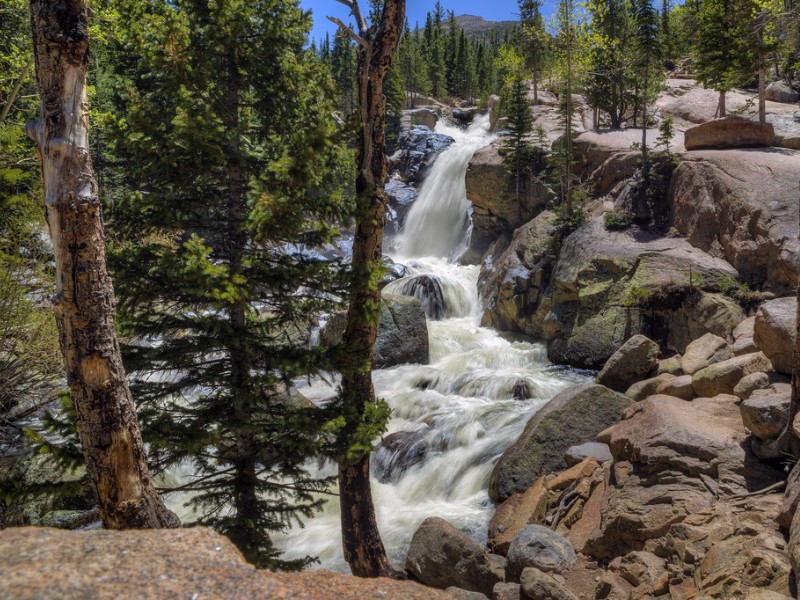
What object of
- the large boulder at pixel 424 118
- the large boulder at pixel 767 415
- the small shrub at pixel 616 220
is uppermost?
the large boulder at pixel 424 118

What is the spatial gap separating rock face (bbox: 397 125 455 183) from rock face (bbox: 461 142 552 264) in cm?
1280

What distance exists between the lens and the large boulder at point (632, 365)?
12422 millimetres

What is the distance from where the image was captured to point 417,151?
137ft

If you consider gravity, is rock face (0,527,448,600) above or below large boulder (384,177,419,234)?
below

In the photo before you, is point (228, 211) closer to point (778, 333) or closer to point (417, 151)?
point (778, 333)

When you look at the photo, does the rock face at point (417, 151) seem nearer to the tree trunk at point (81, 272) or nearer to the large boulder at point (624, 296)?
the large boulder at point (624, 296)

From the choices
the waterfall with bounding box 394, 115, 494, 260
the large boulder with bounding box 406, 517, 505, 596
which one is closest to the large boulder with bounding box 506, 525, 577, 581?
the large boulder with bounding box 406, 517, 505, 596

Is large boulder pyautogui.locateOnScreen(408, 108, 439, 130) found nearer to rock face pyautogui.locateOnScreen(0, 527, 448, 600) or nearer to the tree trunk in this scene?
the tree trunk

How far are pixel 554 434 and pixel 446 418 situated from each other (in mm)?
3528

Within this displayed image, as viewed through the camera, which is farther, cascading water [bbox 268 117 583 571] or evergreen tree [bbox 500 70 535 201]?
evergreen tree [bbox 500 70 535 201]

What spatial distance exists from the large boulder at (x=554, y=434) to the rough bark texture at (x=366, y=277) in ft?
10.5

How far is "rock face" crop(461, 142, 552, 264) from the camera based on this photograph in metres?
24.8

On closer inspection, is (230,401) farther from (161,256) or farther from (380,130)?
(380,130)

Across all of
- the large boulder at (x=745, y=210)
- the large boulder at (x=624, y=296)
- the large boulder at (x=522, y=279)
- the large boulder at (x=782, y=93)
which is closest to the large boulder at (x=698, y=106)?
the large boulder at (x=782, y=93)
